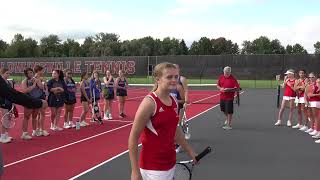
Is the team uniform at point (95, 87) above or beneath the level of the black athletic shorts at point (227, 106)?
above

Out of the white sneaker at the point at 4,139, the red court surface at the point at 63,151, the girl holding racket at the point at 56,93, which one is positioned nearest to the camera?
the red court surface at the point at 63,151

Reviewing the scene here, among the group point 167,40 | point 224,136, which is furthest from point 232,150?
point 167,40

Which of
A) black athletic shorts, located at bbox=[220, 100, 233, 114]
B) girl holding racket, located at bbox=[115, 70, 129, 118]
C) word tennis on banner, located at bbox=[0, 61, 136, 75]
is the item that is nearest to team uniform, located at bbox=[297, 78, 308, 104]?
black athletic shorts, located at bbox=[220, 100, 233, 114]

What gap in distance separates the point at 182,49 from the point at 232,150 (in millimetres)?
107825

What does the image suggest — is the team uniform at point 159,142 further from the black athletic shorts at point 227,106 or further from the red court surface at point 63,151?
the black athletic shorts at point 227,106

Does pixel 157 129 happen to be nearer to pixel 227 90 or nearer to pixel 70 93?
pixel 227 90

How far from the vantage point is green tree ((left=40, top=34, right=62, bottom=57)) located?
107 metres

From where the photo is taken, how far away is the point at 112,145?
32.3 ft

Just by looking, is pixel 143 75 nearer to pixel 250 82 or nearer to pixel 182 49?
pixel 250 82

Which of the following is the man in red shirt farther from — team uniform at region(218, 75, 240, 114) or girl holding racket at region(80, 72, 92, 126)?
girl holding racket at region(80, 72, 92, 126)

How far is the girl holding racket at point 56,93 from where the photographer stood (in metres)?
12.0

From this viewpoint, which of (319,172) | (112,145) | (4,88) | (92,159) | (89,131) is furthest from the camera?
(89,131)

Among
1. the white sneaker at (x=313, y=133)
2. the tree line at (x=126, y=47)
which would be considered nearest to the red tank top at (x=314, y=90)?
the white sneaker at (x=313, y=133)

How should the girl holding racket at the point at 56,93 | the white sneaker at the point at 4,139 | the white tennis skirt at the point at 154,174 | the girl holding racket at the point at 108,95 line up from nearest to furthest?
the white tennis skirt at the point at 154,174 < the white sneaker at the point at 4,139 < the girl holding racket at the point at 56,93 < the girl holding racket at the point at 108,95
